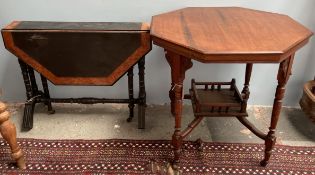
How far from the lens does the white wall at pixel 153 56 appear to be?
75.6 inches

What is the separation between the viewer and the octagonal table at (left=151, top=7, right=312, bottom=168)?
3.90ft

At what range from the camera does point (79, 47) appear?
1.71 metres

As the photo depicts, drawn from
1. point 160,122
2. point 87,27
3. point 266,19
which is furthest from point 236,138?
point 87,27

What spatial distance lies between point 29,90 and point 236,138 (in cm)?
139

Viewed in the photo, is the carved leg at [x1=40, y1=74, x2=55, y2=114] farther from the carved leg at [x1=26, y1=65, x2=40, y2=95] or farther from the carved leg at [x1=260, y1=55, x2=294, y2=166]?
the carved leg at [x1=260, y1=55, x2=294, y2=166]

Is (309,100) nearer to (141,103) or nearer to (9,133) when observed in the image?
(141,103)

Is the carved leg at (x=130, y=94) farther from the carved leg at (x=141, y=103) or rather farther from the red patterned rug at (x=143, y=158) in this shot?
the red patterned rug at (x=143, y=158)

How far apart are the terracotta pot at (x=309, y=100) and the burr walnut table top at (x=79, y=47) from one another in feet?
3.43

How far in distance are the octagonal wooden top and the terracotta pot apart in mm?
562

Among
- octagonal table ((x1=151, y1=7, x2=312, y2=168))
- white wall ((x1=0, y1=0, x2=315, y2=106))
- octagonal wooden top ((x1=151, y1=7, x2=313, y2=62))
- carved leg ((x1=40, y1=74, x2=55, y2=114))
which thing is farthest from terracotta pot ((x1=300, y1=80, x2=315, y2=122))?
carved leg ((x1=40, y1=74, x2=55, y2=114))

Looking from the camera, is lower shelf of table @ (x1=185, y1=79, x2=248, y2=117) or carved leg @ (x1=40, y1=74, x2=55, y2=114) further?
carved leg @ (x1=40, y1=74, x2=55, y2=114)

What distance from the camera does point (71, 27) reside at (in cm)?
171

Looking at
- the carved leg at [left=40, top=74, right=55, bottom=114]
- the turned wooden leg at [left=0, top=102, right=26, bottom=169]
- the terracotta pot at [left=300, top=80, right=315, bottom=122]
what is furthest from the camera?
the carved leg at [left=40, top=74, right=55, bottom=114]

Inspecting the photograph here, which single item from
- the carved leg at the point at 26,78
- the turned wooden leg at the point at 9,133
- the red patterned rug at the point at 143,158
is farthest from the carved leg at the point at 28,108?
the turned wooden leg at the point at 9,133
